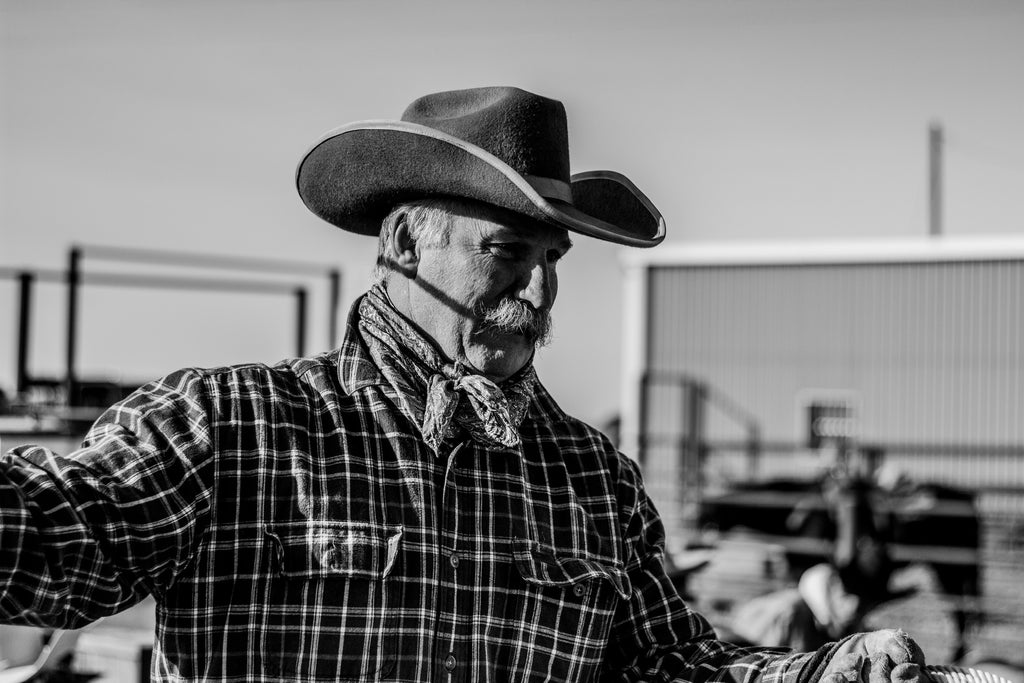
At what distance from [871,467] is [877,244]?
1.61 meters

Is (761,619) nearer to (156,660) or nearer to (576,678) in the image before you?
(576,678)

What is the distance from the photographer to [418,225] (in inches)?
72.1

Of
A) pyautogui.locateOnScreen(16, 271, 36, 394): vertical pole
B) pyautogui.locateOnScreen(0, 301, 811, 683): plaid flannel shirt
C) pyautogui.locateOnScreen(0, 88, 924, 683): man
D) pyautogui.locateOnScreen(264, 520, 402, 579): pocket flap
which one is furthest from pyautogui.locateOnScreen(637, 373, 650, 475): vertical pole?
pyautogui.locateOnScreen(264, 520, 402, 579): pocket flap

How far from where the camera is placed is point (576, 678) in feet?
5.72

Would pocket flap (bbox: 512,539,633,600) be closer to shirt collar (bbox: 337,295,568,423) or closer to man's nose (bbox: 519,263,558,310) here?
shirt collar (bbox: 337,295,568,423)

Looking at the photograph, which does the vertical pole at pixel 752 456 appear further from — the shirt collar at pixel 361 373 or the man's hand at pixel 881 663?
the man's hand at pixel 881 663

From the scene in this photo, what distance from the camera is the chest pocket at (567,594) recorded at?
1712mm

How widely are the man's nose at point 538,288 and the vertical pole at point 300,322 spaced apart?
2.92 meters

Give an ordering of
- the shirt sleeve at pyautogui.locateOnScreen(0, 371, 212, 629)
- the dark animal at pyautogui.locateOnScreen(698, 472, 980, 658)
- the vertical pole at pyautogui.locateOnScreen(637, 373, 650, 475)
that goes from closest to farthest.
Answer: the shirt sleeve at pyautogui.locateOnScreen(0, 371, 212, 629) < the dark animal at pyautogui.locateOnScreen(698, 472, 980, 658) < the vertical pole at pyautogui.locateOnScreen(637, 373, 650, 475)

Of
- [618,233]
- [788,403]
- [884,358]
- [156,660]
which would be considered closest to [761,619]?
[618,233]

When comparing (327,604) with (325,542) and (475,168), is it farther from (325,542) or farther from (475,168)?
(475,168)

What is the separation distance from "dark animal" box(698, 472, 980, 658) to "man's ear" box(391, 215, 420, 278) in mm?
4231

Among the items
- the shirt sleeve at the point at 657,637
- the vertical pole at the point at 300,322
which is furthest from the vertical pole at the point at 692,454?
the shirt sleeve at the point at 657,637

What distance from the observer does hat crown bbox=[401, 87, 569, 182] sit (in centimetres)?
179
